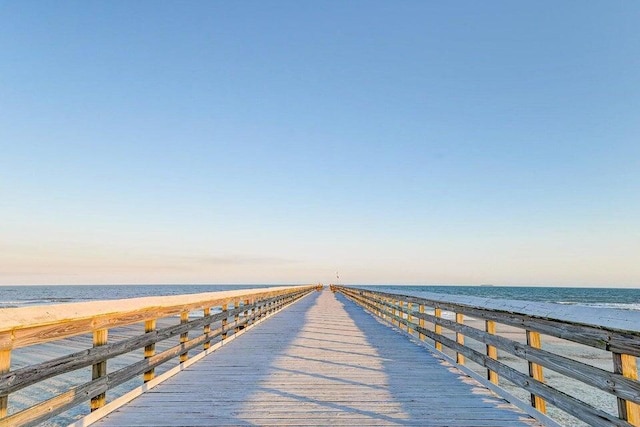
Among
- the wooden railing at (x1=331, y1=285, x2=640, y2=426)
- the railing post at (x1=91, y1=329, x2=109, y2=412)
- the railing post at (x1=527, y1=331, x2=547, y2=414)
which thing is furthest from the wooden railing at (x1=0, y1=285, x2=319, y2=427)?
the railing post at (x1=527, y1=331, x2=547, y2=414)

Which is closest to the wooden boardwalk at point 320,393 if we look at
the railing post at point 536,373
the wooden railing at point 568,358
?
the railing post at point 536,373

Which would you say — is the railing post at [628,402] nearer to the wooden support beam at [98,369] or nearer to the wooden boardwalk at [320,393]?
the wooden boardwalk at [320,393]

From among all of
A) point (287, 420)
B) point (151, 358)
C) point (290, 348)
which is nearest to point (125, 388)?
point (290, 348)

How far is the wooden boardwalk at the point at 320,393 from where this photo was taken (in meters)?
3.95

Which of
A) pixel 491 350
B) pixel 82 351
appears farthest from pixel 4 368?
pixel 491 350

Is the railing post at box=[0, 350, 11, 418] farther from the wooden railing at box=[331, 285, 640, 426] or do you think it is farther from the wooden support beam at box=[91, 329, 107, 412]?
the wooden railing at box=[331, 285, 640, 426]

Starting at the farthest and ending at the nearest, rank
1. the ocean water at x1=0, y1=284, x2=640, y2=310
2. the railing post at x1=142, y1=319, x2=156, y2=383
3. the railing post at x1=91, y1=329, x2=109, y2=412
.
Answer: the ocean water at x1=0, y1=284, x2=640, y2=310 < the railing post at x1=142, y1=319, x2=156, y2=383 < the railing post at x1=91, y1=329, x2=109, y2=412

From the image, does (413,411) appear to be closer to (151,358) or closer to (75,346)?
(151,358)

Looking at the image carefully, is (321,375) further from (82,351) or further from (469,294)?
(469,294)

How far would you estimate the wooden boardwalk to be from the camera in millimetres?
3949

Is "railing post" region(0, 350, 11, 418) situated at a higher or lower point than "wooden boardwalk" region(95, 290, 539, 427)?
higher

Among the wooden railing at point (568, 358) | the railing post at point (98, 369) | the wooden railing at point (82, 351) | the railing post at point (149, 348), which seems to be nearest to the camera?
the wooden railing at point (568, 358)

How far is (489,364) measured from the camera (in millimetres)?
4910

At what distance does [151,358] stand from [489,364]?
392cm
